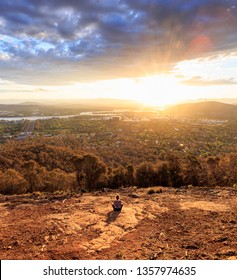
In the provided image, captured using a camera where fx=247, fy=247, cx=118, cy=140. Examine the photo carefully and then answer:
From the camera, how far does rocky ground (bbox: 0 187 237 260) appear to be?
7.52 metres

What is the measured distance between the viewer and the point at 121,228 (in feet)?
30.7

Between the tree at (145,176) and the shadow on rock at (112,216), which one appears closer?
the shadow on rock at (112,216)

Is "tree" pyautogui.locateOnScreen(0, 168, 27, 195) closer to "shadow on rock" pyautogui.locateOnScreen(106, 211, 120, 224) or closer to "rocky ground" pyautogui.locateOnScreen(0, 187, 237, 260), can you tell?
"rocky ground" pyautogui.locateOnScreen(0, 187, 237, 260)

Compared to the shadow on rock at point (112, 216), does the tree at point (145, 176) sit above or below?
below

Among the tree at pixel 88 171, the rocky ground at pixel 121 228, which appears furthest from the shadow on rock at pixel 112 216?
the tree at pixel 88 171

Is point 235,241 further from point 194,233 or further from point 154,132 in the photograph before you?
point 154,132

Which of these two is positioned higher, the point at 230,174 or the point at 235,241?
the point at 235,241

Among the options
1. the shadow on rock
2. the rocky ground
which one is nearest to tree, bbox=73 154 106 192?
the rocky ground

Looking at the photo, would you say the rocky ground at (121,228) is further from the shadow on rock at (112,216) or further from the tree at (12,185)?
the tree at (12,185)

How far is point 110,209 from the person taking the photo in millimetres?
11484

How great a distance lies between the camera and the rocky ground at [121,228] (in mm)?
7523

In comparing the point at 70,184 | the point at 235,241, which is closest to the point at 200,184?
the point at 70,184

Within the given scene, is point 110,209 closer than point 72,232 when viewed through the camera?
No
